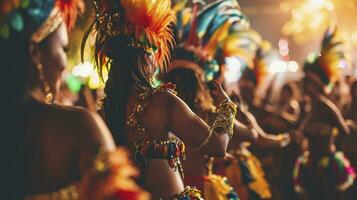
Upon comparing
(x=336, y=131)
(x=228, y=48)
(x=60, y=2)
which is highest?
(x=60, y=2)

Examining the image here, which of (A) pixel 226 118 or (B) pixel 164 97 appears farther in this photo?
(A) pixel 226 118

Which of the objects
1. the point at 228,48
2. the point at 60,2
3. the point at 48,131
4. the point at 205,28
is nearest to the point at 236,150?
the point at 228,48

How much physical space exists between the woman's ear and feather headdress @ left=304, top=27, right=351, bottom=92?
275 inches

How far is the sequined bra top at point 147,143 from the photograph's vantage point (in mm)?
4336

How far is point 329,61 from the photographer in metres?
9.81

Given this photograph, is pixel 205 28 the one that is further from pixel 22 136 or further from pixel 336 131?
pixel 22 136

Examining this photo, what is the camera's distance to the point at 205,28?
6.88 m

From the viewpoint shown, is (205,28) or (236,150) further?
(236,150)

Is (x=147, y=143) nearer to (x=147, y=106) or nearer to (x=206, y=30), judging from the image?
(x=147, y=106)

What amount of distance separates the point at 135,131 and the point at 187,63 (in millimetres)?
1974

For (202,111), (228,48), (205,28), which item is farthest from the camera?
(228,48)

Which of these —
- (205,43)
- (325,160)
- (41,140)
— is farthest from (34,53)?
(325,160)

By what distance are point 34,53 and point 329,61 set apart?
7352 millimetres

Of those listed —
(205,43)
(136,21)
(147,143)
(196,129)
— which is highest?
(136,21)
